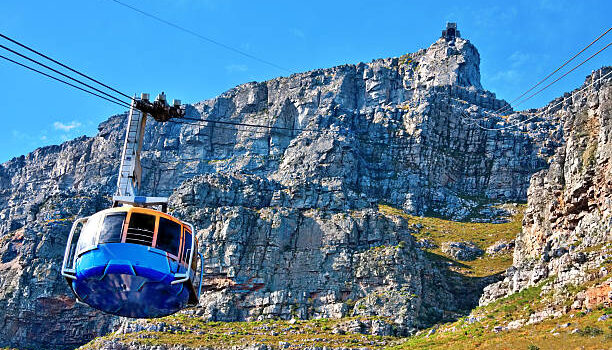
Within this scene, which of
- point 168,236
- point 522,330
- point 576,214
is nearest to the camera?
point 168,236

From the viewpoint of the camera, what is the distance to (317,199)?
13812 cm

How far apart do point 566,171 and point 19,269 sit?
10485 cm

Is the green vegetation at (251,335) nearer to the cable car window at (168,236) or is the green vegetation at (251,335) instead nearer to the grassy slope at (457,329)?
the grassy slope at (457,329)

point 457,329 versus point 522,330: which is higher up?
point 522,330

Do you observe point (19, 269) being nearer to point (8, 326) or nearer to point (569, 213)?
point (8, 326)

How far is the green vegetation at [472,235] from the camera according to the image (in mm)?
123250

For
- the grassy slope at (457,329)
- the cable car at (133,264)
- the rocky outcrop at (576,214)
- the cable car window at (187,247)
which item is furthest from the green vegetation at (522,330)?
the cable car at (133,264)

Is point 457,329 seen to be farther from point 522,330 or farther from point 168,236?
point 168,236

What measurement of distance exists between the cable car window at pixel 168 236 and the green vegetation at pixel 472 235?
93470 millimetres

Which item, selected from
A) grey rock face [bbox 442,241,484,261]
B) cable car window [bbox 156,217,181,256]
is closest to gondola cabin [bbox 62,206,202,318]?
cable car window [bbox 156,217,181,256]

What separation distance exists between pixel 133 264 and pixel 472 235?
11655 centimetres

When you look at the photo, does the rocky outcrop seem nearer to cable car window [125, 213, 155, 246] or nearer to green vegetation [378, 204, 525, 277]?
green vegetation [378, 204, 525, 277]

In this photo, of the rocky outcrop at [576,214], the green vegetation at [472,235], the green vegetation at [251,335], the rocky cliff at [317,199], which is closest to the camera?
the rocky outcrop at [576,214]

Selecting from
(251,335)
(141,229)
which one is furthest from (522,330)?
(251,335)
